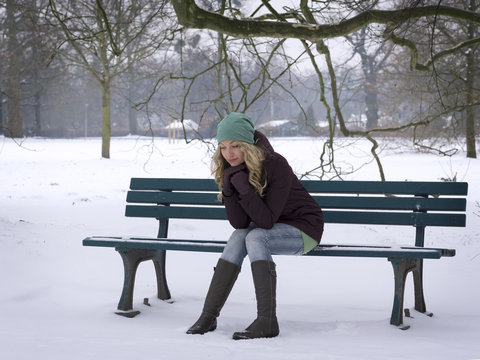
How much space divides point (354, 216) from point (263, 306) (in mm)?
1218

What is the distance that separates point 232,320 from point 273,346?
0.65 metres

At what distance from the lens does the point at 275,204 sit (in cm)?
344

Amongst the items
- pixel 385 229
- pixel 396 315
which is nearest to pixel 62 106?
pixel 385 229

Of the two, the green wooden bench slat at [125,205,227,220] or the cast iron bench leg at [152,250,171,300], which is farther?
the green wooden bench slat at [125,205,227,220]

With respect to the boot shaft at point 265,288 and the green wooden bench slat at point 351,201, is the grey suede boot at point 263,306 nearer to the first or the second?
the boot shaft at point 265,288

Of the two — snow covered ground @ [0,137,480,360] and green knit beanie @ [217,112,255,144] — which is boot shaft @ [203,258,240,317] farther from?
Result: green knit beanie @ [217,112,255,144]

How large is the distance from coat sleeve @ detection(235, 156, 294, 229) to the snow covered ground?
0.67 m

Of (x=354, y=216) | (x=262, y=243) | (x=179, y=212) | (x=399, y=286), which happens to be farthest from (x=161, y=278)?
(x=399, y=286)

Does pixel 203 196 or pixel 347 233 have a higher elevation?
pixel 203 196

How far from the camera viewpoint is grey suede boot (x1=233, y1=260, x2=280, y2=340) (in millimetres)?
3221

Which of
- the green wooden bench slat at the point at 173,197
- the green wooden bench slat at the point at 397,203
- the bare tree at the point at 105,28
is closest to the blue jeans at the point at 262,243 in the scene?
the green wooden bench slat at the point at 397,203

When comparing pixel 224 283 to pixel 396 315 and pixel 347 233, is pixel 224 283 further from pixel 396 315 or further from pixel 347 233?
pixel 347 233

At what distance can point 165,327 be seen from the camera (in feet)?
11.7

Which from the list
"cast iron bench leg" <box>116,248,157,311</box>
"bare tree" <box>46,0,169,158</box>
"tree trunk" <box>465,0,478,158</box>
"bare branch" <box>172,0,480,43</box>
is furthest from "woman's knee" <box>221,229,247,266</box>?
"tree trunk" <box>465,0,478,158</box>
